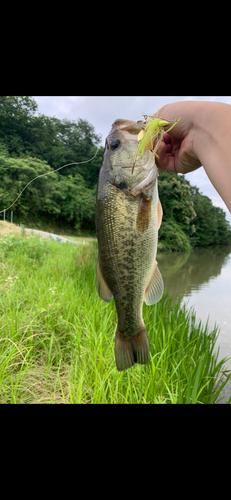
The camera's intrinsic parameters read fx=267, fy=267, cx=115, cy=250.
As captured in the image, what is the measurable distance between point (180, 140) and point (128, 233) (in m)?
0.72

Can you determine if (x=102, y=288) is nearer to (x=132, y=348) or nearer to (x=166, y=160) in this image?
(x=132, y=348)

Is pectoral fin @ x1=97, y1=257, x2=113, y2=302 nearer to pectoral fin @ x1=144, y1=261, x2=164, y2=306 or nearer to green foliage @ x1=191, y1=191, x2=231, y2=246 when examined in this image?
pectoral fin @ x1=144, y1=261, x2=164, y2=306

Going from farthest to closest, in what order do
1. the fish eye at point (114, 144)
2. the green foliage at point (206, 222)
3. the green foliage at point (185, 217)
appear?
the green foliage at point (206, 222), the green foliage at point (185, 217), the fish eye at point (114, 144)

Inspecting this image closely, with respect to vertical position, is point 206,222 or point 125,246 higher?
point 206,222

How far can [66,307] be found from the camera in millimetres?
3377

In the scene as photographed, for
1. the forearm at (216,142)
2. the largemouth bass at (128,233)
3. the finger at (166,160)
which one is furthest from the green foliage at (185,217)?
the largemouth bass at (128,233)

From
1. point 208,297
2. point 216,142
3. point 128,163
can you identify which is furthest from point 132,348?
point 208,297

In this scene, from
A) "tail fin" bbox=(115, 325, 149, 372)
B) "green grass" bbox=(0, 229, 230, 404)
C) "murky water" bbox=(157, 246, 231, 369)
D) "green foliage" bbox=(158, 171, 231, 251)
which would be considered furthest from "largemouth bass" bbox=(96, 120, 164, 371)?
"green foliage" bbox=(158, 171, 231, 251)

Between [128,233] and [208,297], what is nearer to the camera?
[128,233]

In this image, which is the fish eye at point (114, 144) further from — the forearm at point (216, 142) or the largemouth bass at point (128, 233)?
the forearm at point (216, 142)

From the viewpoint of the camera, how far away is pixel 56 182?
2223cm

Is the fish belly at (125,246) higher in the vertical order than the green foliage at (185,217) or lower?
lower

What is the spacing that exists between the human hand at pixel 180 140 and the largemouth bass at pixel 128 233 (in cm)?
27

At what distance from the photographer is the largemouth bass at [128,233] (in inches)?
41.6
